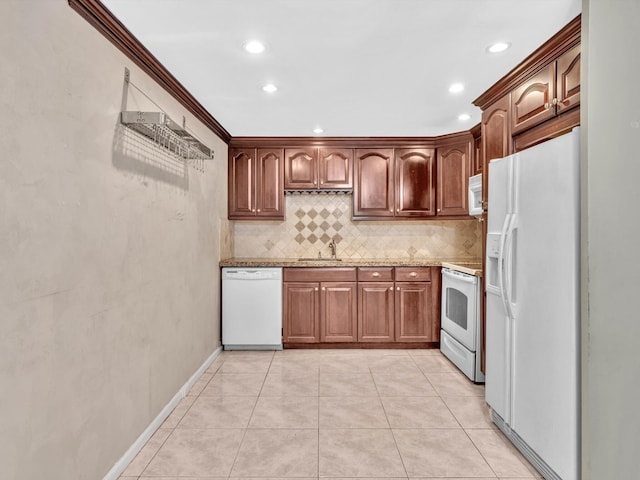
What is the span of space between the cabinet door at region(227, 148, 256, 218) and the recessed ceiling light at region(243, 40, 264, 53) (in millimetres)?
2151

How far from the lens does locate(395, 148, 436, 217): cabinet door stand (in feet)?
14.4

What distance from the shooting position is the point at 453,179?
13.9ft


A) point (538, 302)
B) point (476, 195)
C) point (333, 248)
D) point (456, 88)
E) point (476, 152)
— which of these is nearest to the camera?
point (538, 302)

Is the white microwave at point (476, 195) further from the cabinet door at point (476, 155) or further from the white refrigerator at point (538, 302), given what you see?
the white refrigerator at point (538, 302)

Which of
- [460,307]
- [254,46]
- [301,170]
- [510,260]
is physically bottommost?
[460,307]

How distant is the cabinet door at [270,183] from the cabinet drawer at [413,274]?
151 centimetres

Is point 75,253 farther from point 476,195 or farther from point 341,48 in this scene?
point 476,195

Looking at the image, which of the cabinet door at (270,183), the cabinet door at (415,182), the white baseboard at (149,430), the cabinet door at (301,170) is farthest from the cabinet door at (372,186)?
the white baseboard at (149,430)

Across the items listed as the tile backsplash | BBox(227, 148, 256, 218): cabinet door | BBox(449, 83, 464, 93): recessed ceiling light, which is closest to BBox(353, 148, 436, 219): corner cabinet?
the tile backsplash

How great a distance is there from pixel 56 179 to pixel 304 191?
10.1 ft

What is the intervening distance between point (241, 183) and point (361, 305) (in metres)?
1.98

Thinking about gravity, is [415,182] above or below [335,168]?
below

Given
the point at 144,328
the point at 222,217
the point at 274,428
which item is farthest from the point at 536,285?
the point at 222,217

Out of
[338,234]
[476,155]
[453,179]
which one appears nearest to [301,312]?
[338,234]
